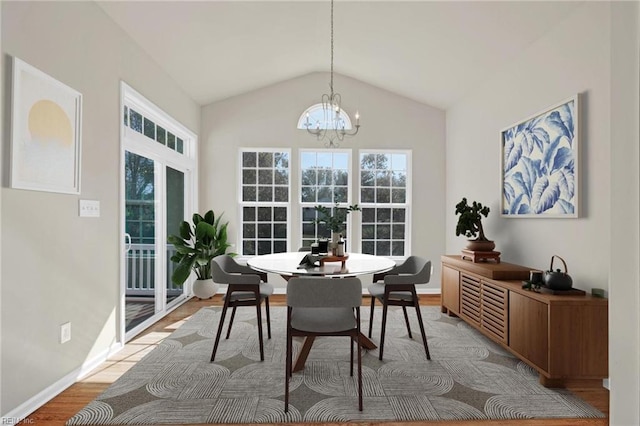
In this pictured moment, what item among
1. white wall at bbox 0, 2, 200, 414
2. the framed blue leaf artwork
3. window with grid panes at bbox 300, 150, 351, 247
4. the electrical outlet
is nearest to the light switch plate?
white wall at bbox 0, 2, 200, 414

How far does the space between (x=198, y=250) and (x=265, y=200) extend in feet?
4.49

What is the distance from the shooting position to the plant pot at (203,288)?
4.63 metres

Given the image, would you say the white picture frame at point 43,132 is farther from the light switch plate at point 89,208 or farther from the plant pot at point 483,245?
the plant pot at point 483,245

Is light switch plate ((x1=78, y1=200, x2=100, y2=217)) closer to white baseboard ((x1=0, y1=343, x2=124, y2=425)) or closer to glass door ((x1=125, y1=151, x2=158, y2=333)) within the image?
glass door ((x1=125, y1=151, x2=158, y2=333))

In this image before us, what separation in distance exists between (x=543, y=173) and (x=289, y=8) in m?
2.98

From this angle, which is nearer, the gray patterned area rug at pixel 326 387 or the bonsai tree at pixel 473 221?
the gray patterned area rug at pixel 326 387

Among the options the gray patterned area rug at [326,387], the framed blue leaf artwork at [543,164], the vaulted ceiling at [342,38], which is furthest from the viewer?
the vaulted ceiling at [342,38]

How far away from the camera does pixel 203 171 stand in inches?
207

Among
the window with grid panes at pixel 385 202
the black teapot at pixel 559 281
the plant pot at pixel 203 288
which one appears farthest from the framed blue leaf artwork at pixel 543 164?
the plant pot at pixel 203 288

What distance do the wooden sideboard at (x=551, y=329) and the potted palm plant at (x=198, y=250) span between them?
342cm

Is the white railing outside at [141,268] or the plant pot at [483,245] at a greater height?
the plant pot at [483,245]

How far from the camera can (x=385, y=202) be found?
214 inches

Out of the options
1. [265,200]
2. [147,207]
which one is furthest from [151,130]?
[265,200]

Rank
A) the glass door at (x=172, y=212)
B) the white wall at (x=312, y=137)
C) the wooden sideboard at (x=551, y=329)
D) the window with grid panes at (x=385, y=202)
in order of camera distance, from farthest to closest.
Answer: the window with grid panes at (x=385, y=202)
the white wall at (x=312, y=137)
the glass door at (x=172, y=212)
the wooden sideboard at (x=551, y=329)
